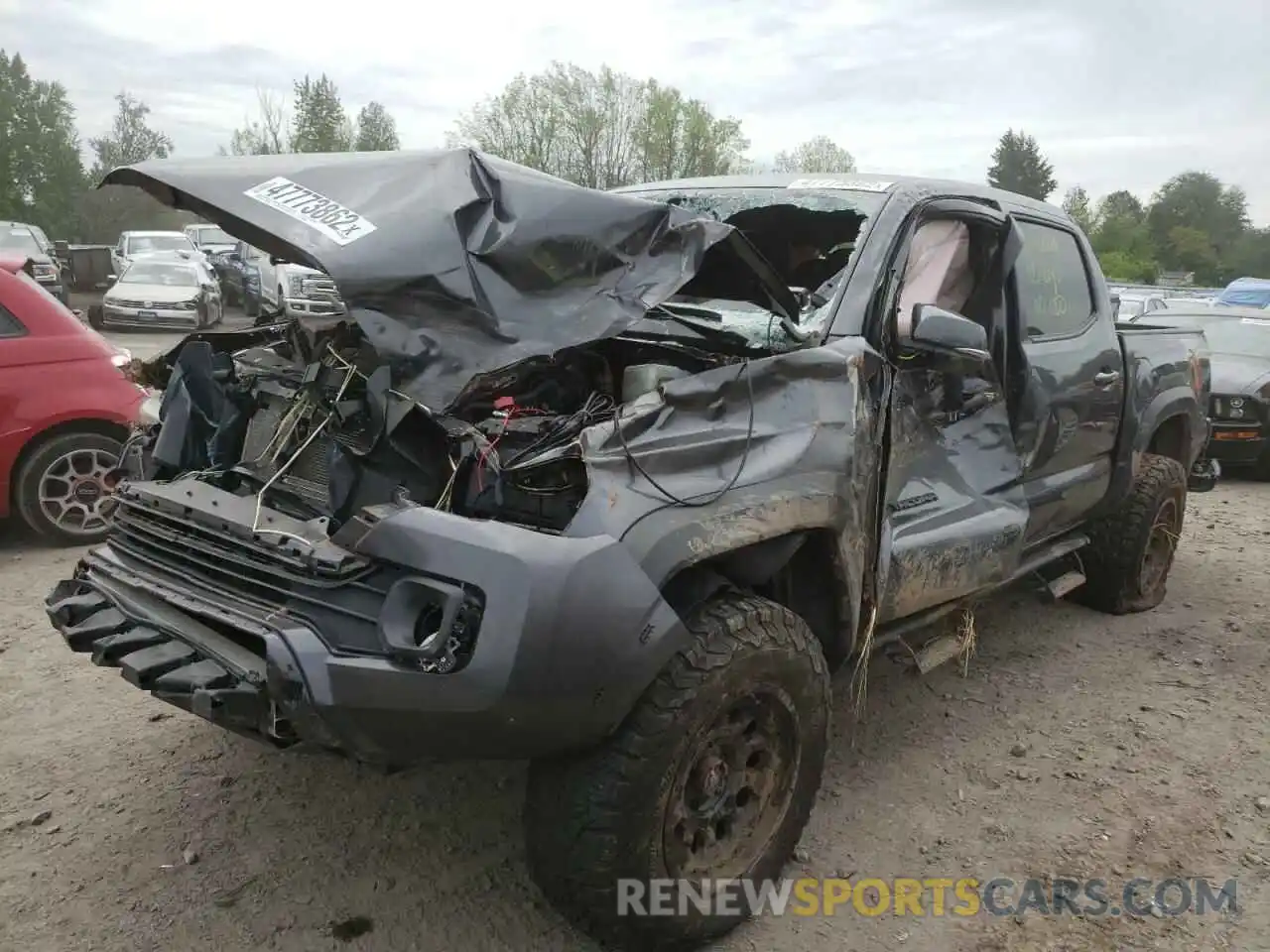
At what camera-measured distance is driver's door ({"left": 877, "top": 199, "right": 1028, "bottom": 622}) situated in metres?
3.23

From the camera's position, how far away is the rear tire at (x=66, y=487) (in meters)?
5.52

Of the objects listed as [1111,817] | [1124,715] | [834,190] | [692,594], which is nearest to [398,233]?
[692,594]

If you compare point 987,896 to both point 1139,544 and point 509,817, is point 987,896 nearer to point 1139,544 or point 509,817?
point 509,817

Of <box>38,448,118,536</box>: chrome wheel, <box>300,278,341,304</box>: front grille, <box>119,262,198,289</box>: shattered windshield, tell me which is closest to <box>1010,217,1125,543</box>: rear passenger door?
<box>300,278,341,304</box>: front grille

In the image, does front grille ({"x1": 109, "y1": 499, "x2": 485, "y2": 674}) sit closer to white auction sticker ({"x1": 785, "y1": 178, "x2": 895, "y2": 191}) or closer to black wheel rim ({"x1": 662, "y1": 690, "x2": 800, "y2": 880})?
black wheel rim ({"x1": 662, "y1": 690, "x2": 800, "y2": 880})

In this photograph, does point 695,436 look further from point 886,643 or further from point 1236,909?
point 1236,909

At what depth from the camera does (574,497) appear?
2486 millimetres

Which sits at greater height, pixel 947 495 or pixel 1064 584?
pixel 947 495

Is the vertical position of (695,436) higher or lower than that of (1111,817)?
higher

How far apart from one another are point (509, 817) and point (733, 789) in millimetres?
886

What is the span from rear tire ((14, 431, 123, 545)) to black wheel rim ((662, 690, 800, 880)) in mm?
4410

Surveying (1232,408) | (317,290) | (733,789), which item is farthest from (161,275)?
(733,789)

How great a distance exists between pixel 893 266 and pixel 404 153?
1.61m

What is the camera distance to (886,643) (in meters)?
3.45
